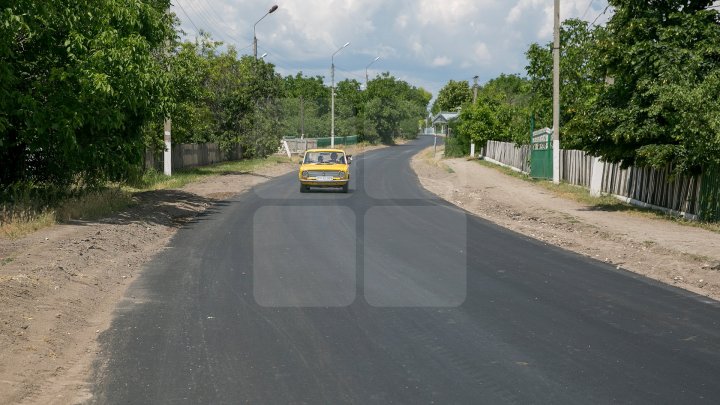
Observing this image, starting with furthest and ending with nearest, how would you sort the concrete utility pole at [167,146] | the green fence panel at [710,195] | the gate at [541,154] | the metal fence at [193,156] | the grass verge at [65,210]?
1. the metal fence at [193,156]
2. the gate at [541,154]
3. the concrete utility pole at [167,146]
4. the green fence panel at [710,195]
5. the grass verge at [65,210]

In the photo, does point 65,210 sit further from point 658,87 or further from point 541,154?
point 541,154

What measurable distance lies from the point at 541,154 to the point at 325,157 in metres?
12.7

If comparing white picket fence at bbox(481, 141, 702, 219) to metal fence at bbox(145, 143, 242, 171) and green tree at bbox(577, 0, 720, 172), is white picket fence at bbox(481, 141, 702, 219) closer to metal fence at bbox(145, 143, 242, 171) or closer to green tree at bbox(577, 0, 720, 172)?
green tree at bbox(577, 0, 720, 172)

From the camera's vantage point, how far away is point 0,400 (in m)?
5.68

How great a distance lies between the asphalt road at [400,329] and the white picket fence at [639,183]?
7.04m

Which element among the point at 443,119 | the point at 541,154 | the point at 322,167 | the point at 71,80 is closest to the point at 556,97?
the point at 541,154

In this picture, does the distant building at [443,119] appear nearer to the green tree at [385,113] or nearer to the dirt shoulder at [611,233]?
the green tree at [385,113]

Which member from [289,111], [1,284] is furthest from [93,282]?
[289,111]

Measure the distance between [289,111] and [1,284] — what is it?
95.4 m

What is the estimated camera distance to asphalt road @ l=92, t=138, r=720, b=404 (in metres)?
6.09

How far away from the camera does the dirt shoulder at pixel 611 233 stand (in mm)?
12203

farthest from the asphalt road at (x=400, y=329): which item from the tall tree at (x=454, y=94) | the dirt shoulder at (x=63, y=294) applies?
the tall tree at (x=454, y=94)

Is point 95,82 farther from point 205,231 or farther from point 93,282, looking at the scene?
point 93,282

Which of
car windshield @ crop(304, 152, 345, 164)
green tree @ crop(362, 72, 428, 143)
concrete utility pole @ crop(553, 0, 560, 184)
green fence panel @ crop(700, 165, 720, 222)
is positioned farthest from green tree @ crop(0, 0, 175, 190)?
green tree @ crop(362, 72, 428, 143)
